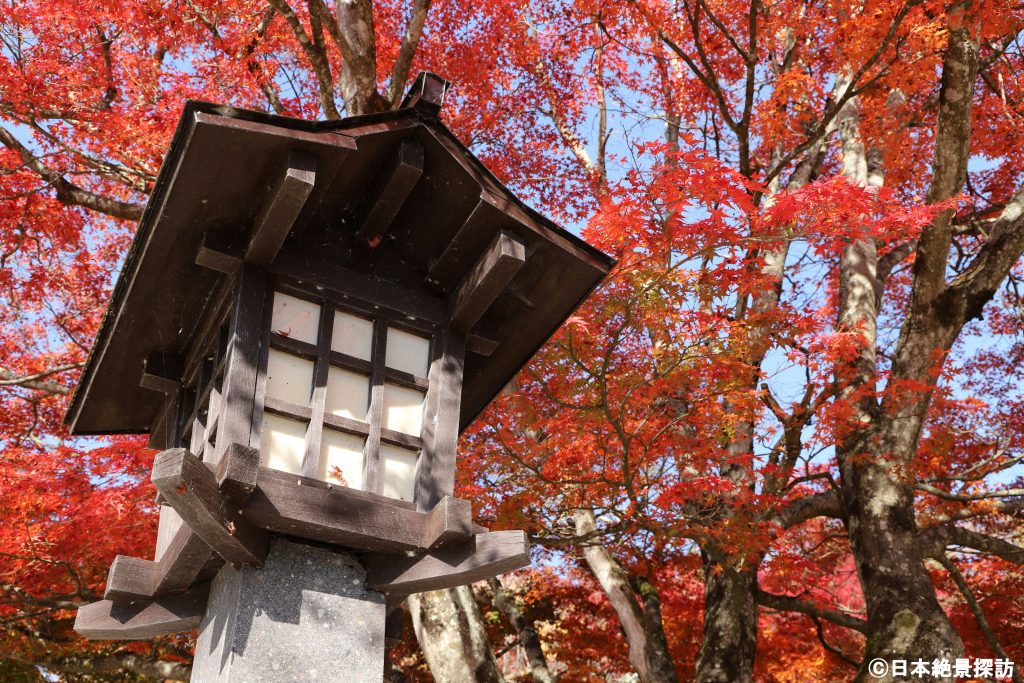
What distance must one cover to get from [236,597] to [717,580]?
7.25 m

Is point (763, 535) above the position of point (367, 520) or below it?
above

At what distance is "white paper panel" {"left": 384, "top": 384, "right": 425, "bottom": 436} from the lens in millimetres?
4672

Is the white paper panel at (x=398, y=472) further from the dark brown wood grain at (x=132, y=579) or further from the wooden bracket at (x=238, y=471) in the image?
the dark brown wood grain at (x=132, y=579)

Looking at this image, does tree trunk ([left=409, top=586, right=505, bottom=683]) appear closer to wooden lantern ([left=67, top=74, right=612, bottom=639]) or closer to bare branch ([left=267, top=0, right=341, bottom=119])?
wooden lantern ([left=67, top=74, right=612, bottom=639])

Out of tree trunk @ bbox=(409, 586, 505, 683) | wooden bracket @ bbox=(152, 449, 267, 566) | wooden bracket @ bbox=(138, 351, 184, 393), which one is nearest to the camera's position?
wooden bracket @ bbox=(152, 449, 267, 566)

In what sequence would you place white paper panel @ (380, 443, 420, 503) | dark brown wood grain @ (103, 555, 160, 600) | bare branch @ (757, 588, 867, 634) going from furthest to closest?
bare branch @ (757, 588, 867, 634)
dark brown wood grain @ (103, 555, 160, 600)
white paper panel @ (380, 443, 420, 503)

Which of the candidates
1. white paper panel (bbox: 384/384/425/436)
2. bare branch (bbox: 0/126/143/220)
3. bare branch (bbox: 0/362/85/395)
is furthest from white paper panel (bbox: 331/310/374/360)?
bare branch (bbox: 0/362/85/395)

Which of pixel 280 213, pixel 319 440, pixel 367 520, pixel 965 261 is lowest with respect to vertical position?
pixel 367 520

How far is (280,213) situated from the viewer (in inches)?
170

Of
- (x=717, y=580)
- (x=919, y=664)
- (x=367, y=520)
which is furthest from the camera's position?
(x=717, y=580)

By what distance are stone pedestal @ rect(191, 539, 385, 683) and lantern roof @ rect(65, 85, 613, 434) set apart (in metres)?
1.50

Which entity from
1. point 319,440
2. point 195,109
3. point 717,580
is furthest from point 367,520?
point 717,580

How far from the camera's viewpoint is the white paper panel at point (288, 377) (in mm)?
4402

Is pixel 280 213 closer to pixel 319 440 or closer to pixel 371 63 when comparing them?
pixel 319 440
